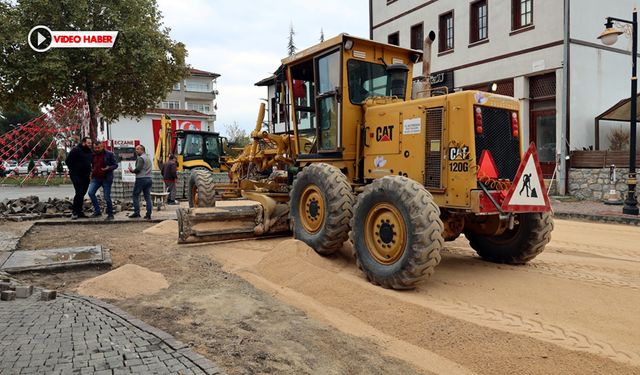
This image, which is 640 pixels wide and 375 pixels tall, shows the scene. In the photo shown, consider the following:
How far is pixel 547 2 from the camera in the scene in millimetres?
16344

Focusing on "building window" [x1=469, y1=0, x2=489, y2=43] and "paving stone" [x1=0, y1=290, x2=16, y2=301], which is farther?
"building window" [x1=469, y1=0, x2=489, y2=43]

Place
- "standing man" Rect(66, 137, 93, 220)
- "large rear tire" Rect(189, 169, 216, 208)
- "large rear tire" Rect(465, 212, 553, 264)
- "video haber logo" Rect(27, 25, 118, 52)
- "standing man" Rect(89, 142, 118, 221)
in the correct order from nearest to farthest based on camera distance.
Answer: "large rear tire" Rect(465, 212, 553, 264), "large rear tire" Rect(189, 169, 216, 208), "standing man" Rect(66, 137, 93, 220), "standing man" Rect(89, 142, 118, 221), "video haber logo" Rect(27, 25, 118, 52)

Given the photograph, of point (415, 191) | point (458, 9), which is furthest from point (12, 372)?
point (458, 9)

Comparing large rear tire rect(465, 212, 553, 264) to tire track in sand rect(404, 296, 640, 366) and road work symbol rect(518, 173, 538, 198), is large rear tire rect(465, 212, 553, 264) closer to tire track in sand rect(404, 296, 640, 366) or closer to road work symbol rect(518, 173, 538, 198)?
road work symbol rect(518, 173, 538, 198)

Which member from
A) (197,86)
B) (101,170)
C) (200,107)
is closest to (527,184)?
(101,170)

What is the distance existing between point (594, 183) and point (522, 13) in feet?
21.6

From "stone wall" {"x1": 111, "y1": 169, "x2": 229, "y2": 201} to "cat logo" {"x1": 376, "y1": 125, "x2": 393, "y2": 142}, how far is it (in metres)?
10.5

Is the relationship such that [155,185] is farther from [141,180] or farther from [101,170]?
[101,170]

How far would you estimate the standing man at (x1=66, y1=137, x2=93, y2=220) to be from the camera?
1111 centimetres

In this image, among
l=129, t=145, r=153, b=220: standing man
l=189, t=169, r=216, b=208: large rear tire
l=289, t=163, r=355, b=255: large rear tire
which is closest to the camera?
l=289, t=163, r=355, b=255: large rear tire

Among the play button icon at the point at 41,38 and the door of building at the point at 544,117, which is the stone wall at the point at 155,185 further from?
the door of building at the point at 544,117

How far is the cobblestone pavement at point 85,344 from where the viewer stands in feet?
10.3

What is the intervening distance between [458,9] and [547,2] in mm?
4244

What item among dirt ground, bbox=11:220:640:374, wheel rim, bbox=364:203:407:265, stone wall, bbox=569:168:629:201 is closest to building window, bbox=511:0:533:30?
stone wall, bbox=569:168:629:201
